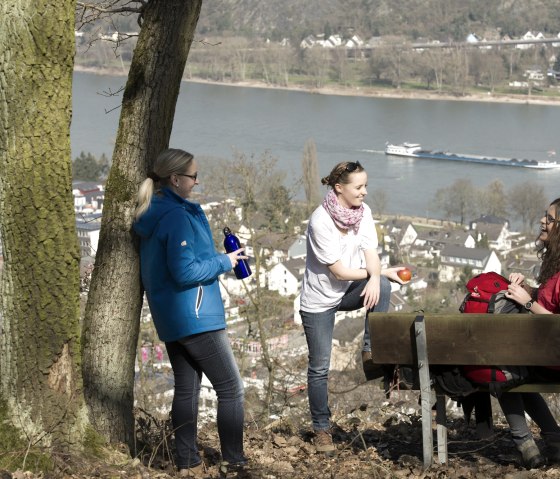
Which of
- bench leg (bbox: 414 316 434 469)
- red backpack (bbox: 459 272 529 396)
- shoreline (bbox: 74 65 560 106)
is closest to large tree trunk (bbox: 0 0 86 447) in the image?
bench leg (bbox: 414 316 434 469)

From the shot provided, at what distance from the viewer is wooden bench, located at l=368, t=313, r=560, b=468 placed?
6.59 ft

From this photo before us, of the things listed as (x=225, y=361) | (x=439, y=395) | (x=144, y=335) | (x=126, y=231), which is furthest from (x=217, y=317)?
(x=144, y=335)

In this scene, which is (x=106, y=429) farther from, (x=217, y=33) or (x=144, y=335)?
(x=217, y=33)

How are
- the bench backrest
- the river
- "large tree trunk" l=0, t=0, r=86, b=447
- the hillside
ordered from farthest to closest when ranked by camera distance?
the hillside < the river < the bench backrest < "large tree trunk" l=0, t=0, r=86, b=447

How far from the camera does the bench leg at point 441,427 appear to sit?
7.03 ft

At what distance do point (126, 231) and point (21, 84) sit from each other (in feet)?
1.55

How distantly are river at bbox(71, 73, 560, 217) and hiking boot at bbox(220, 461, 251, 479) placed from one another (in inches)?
885

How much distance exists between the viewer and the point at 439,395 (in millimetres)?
2154

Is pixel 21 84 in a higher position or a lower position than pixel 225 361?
higher

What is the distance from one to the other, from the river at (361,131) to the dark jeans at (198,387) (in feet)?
73.7

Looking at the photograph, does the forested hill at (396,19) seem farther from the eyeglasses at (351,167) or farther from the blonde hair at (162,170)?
the blonde hair at (162,170)

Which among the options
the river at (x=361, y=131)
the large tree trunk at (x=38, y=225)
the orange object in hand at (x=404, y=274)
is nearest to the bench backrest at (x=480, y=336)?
the orange object in hand at (x=404, y=274)

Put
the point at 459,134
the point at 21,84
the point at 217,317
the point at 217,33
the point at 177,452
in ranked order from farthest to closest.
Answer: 1. the point at 217,33
2. the point at 459,134
3. the point at 177,452
4. the point at 217,317
5. the point at 21,84

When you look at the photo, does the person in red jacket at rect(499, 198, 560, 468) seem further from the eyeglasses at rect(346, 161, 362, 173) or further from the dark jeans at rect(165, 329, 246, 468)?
the dark jeans at rect(165, 329, 246, 468)
